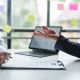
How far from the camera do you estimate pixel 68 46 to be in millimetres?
1348

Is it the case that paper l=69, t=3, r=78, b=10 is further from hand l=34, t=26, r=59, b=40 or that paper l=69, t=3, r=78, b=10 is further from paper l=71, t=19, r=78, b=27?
hand l=34, t=26, r=59, b=40

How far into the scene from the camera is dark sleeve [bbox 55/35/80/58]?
133 cm

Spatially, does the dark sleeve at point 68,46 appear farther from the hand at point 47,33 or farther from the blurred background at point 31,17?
the blurred background at point 31,17

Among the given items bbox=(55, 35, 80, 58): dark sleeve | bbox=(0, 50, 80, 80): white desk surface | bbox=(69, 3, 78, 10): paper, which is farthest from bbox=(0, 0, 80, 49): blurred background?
bbox=(0, 50, 80, 80): white desk surface

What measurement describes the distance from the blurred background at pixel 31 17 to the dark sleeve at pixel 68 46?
1667 millimetres

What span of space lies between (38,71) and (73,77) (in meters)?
0.18

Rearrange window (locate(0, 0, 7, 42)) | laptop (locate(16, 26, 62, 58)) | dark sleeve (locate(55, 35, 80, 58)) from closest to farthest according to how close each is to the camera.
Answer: dark sleeve (locate(55, 35, 80, 58)), laptop (locate(16, 26, 62, 58)), window (locate(0, 0, 7, 42))

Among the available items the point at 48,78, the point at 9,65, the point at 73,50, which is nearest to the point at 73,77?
the point at 48,78

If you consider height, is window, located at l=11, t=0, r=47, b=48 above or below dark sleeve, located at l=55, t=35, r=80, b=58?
above

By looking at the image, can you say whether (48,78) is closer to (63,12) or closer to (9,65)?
(9,65)

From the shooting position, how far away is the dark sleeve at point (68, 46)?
1.33 meters

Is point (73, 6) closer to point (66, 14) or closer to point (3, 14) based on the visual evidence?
point (66, 14)

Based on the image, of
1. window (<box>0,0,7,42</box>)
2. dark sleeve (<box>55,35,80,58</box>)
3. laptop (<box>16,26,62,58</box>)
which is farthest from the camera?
window (<box>0,0,7,42</box>)

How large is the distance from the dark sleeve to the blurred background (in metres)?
1.67
